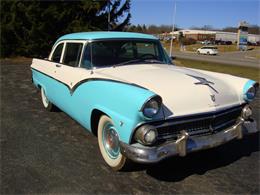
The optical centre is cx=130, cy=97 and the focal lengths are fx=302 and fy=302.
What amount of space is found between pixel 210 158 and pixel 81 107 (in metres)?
1.88

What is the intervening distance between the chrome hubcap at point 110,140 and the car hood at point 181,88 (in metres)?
0.62

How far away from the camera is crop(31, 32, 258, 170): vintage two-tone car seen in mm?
3111

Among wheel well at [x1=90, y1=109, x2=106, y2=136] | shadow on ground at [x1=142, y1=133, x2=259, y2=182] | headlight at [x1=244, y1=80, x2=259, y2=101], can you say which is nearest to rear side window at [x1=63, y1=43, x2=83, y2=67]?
wheel well at [x1=90, y1=109, x2=106, y2=136]

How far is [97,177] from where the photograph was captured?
343 centimetres

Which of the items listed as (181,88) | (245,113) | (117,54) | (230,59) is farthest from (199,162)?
(230,59)

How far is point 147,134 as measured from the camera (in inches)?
120

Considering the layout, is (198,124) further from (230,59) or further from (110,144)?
(230,59)

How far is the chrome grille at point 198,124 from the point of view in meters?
3.21

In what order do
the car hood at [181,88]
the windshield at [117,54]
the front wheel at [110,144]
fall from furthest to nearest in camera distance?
the windshield at [117,54] < the front wheel at [110,144] < the car hood at [181,88]

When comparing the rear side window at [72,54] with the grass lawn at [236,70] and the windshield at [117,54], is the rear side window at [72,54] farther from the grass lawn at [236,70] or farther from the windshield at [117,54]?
the grass lawn at [236,70]

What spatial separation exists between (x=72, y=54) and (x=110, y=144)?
190 cm

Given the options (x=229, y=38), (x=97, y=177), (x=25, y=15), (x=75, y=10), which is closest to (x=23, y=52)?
(x=25, y=15)

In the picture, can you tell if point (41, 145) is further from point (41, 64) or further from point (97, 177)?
point (41, 64)

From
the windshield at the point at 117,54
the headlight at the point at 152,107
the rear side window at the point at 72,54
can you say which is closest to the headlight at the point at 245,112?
the headlight at the point at 152,107
